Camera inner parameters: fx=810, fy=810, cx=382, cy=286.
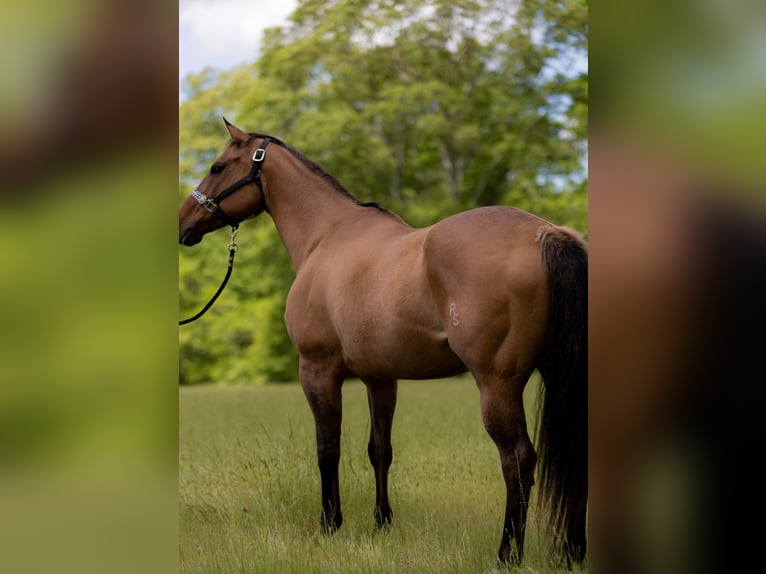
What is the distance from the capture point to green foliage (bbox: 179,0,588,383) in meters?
16.7

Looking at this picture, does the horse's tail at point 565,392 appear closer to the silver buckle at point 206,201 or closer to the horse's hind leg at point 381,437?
the horse's hind leg at point 381,437

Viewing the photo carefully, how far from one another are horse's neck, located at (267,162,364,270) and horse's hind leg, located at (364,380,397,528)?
2.95 ft

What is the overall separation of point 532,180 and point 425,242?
13.6 meters

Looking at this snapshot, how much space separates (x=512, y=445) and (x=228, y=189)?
2.41 meters

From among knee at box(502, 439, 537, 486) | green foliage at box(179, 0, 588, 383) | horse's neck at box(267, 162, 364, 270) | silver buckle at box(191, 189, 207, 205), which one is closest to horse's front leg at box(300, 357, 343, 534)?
horse's neck at box(267, 162, 364, 270)

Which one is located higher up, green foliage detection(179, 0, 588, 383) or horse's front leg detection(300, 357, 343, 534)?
horse's front leg detection(300, 357, 343, 534)

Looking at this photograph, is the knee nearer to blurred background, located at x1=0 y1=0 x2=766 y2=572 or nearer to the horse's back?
the horse's back

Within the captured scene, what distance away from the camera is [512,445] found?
139 inches

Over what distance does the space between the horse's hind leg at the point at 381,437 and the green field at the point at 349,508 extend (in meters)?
0.14

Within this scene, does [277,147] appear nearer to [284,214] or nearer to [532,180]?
[284,214]

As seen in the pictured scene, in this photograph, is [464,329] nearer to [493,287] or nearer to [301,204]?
[493,287]

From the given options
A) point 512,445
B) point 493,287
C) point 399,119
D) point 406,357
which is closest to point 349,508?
point 406,357

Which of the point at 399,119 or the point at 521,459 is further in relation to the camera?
the point at 399,119

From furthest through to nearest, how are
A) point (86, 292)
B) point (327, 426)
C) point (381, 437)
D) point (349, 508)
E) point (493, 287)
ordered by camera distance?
1. point (349, 508)
2. point (381, 437)
3. point (327, 426)
4. point (493, 287)
5. point (86, 292)
